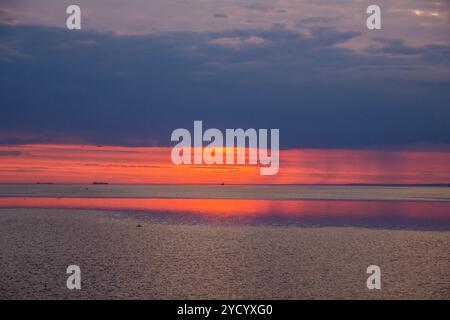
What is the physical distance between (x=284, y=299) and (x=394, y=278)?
566 centimetres

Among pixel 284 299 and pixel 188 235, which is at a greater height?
pixel 188 235

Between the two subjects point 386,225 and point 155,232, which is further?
point 386,225

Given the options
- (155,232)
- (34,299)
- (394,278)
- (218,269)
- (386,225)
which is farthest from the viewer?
(386,225)

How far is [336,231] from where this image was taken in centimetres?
3772

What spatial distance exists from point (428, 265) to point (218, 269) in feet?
30.7

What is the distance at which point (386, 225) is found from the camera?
138 feet
